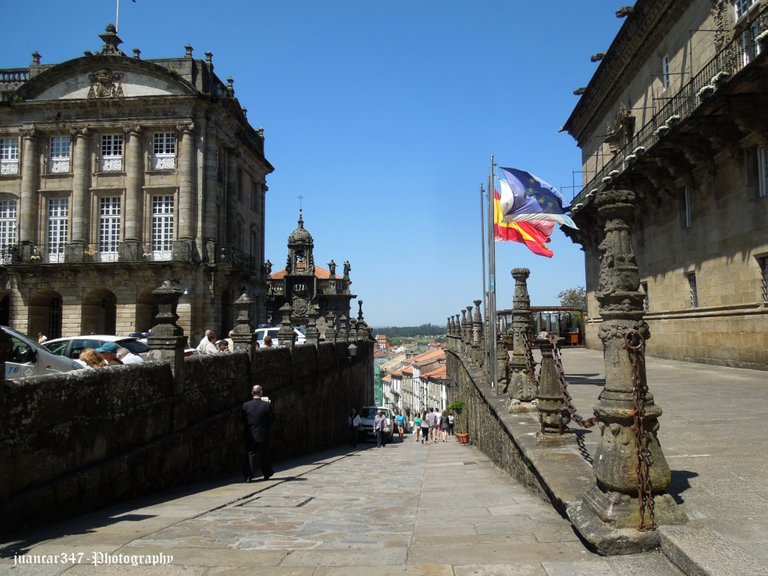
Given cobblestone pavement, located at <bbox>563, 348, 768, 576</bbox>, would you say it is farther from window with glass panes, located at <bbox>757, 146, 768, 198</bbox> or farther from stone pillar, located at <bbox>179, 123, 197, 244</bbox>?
stone pillar, located at <bbox>179, 123, 197, 244</bbox>

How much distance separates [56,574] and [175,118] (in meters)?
26.5

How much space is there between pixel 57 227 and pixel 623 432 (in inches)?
1189

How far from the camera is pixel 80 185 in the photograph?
27.1m

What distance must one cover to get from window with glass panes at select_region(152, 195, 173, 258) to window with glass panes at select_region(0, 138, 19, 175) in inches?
289

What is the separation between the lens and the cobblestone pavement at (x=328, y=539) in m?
3.51

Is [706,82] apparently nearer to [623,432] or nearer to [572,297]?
[623,432]

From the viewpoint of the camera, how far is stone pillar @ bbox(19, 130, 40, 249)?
27.3 m

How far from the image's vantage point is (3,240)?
2798cm

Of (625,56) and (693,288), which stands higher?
(625,56)

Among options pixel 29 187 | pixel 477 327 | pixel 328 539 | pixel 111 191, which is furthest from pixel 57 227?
pixel 328 539

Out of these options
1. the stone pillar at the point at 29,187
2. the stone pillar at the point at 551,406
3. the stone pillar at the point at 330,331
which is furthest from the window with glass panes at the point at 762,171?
the stone pillar at the point at 29,187

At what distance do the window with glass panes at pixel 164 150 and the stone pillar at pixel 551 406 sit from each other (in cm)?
2480

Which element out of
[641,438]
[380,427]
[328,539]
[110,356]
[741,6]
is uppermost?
[741,6]

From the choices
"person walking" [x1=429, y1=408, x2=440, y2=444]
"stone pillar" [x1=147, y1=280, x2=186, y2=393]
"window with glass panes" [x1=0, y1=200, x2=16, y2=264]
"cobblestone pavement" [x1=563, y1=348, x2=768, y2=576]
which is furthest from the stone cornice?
"window with glass panes" [x1=0, y1=200, x2=16, y2=264]
